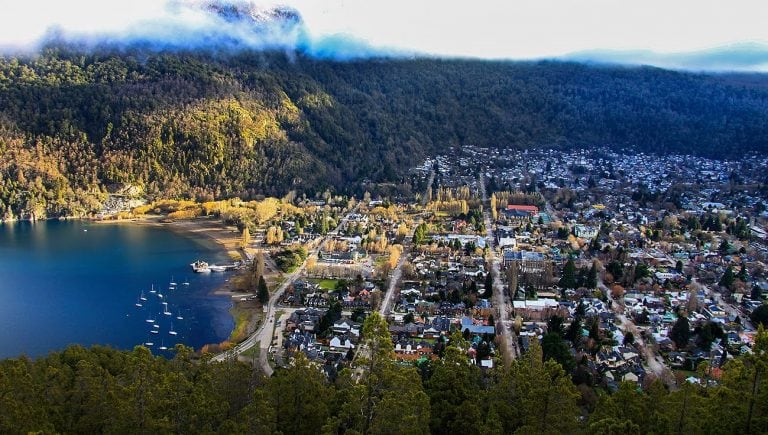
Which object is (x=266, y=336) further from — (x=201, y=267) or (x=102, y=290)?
(x=201, y=267)

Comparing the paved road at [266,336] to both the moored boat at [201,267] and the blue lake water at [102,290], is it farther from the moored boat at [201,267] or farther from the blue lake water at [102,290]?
the moored boat at [201,267]

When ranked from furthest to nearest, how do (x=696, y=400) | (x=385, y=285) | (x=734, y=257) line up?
(x=734, y=257) → (x=385, y=285) → (x=696, y=400)

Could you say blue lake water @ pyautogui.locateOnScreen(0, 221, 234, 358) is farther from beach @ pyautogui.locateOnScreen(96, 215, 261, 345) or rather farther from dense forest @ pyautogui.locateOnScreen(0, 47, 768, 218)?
dense forest @ pyautogui.locateOnScreen(0, 47, 768, 218)

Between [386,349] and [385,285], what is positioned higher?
[386,349]

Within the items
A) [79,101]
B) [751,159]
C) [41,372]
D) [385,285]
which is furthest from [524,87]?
[41,372]

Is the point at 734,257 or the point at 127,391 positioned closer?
the point at 127,391

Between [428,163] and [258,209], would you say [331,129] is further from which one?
[258,209]

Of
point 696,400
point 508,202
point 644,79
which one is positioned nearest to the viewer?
point 696,400
